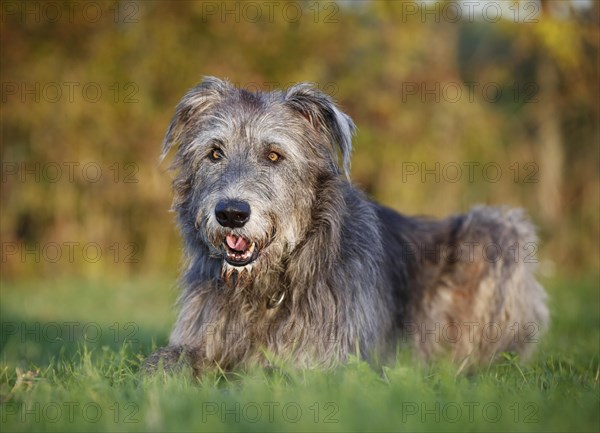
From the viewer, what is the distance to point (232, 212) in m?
4.64

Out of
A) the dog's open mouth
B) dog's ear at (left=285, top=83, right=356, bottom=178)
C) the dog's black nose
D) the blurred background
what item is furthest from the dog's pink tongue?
the blurred background

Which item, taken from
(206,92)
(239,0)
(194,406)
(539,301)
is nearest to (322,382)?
(194,406)

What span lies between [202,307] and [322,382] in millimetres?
1540

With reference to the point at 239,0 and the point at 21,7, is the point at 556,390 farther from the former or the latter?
the point at 21,7

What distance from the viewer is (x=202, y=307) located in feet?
17.0

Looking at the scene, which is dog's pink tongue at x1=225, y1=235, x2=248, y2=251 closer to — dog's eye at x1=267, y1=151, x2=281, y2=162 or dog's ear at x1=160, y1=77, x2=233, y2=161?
dog's eye at x1=267, y1=151, x2=281, y2=162

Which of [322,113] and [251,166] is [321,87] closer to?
[322,113]

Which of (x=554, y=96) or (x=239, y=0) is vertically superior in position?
(x=239, y=0)

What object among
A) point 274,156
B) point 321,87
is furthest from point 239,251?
point 321,87

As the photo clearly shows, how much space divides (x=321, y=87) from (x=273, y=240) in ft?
34.4

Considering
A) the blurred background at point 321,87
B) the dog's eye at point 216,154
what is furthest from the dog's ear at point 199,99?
the blurred background at point 321,87

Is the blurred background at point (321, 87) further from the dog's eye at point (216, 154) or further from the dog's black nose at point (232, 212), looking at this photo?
the dog's black nose at point (232, 212)

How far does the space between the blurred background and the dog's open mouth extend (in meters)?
10.5

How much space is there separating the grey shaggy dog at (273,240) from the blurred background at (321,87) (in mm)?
9715
